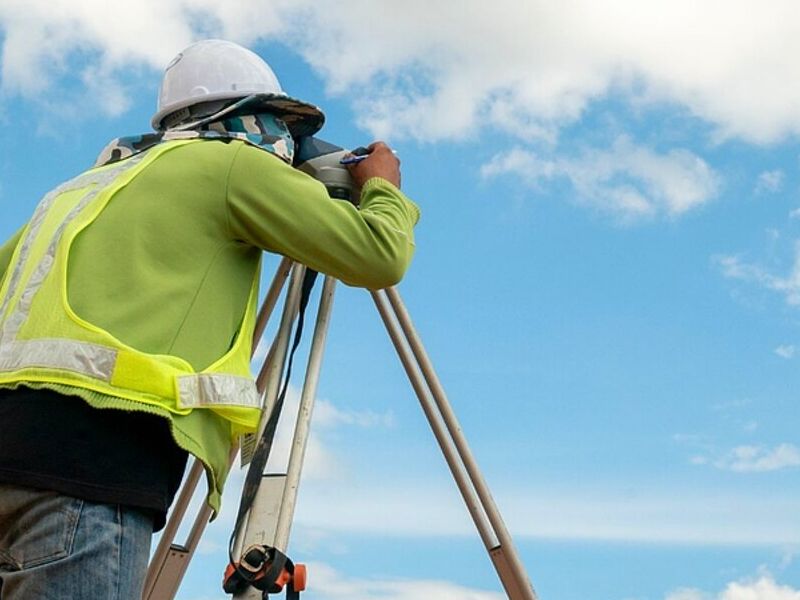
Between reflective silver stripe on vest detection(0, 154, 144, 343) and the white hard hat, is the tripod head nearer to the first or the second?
the white hard hat

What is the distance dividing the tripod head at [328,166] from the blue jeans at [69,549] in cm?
142

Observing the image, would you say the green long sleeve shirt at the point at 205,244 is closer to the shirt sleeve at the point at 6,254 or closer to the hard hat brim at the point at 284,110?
the hard hat brim at the point at 284,110

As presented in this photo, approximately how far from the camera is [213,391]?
3051 mm

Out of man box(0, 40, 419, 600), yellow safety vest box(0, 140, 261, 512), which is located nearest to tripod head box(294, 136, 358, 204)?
man box(0, 40, 419, 600)

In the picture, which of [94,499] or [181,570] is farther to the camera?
[181,570]

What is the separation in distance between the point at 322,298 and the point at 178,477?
3.31 ft

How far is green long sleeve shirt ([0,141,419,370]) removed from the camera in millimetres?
3076

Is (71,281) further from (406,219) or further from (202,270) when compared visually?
(406,219)

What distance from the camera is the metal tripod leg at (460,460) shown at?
4.21 metres

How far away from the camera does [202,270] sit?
126 inches

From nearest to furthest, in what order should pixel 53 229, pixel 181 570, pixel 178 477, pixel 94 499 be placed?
pixel 94 499, pixel 178 477, pixel 53 229, pixel 181 570

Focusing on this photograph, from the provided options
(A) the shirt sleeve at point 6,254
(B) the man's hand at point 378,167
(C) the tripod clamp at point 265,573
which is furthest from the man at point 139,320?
Answer: (A) the shirt sleeve at point 6,254

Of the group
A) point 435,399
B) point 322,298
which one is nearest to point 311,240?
point 322,298

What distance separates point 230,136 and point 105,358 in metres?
0.89
